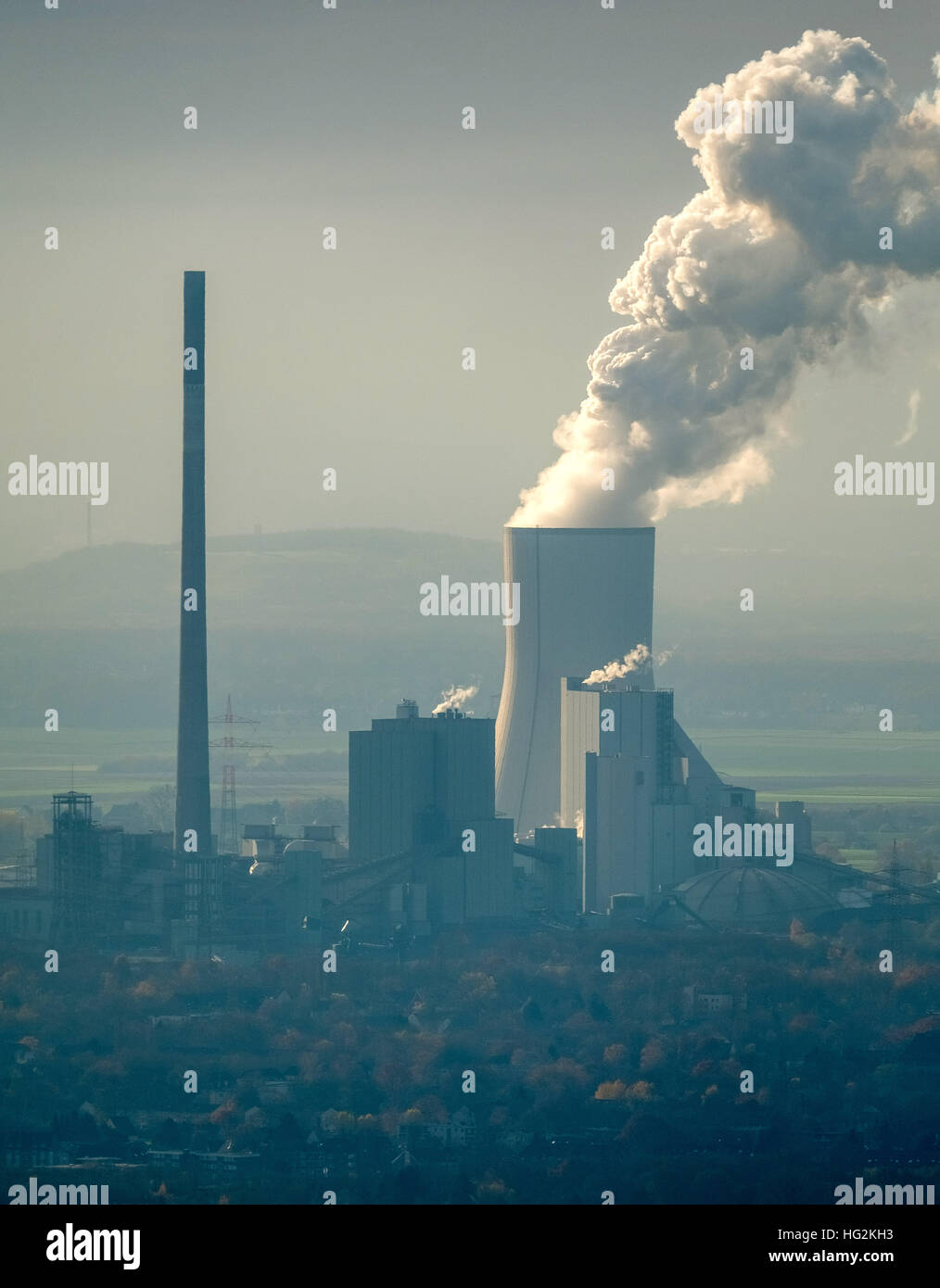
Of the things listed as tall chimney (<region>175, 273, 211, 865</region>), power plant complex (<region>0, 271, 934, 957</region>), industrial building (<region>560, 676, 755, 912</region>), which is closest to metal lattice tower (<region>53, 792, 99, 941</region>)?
power plant complex (<region>0, 271, 934, 957</region>)

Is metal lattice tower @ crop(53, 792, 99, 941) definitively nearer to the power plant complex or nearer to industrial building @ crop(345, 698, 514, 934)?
the power plant complex

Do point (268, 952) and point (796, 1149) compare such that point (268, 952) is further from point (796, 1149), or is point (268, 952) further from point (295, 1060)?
point (796, 1149)

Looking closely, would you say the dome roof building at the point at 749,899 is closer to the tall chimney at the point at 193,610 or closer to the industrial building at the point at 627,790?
the industrial building at the point at 627,790

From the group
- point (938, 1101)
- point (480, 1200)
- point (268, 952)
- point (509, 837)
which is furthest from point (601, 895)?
point (480, 1200)

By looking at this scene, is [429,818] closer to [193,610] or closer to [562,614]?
[562,614]

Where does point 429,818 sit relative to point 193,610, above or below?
below

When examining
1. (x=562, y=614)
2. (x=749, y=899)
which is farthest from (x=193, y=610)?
(x=749, y=899)
